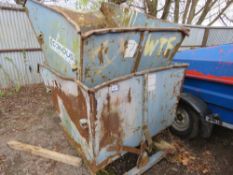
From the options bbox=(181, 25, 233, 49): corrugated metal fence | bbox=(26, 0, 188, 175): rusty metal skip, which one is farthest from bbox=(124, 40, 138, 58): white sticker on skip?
bbox=(181, 25, 233, 49): corrugated metal fence

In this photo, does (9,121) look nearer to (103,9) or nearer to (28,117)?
(28,117)

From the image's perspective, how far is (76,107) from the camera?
1905 millimetres

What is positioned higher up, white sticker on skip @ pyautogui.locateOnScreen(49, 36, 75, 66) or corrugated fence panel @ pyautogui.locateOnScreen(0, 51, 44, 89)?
white sticker on skip @ pyautogui.locateOnScreen(49, 36, 75, 66)

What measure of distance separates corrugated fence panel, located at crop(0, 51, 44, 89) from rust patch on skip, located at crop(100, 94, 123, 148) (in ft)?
12.3

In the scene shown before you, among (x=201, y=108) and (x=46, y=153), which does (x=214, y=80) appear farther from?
(x=46, y=153)

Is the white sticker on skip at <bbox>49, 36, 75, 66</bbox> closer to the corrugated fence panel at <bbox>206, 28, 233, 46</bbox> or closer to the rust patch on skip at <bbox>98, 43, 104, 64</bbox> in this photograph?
the rust patch on skip at <bbox>98, 43, 104, 64</bbox>

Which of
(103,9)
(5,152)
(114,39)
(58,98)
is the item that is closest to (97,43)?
(114,39)

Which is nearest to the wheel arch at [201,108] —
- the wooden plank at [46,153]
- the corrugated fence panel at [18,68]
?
the wooden plank at [46,153]

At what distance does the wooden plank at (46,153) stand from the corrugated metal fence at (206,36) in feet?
22.9

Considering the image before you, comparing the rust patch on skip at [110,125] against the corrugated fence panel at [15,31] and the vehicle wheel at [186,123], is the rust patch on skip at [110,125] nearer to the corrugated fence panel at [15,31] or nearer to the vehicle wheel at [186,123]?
the vehicle wheel at [186,123]

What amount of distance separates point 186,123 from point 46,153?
2075mm

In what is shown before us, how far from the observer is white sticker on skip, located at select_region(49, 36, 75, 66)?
5.79 feet

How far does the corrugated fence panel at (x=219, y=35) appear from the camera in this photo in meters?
8.36

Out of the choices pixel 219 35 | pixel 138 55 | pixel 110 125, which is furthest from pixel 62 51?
pixel 219 35
